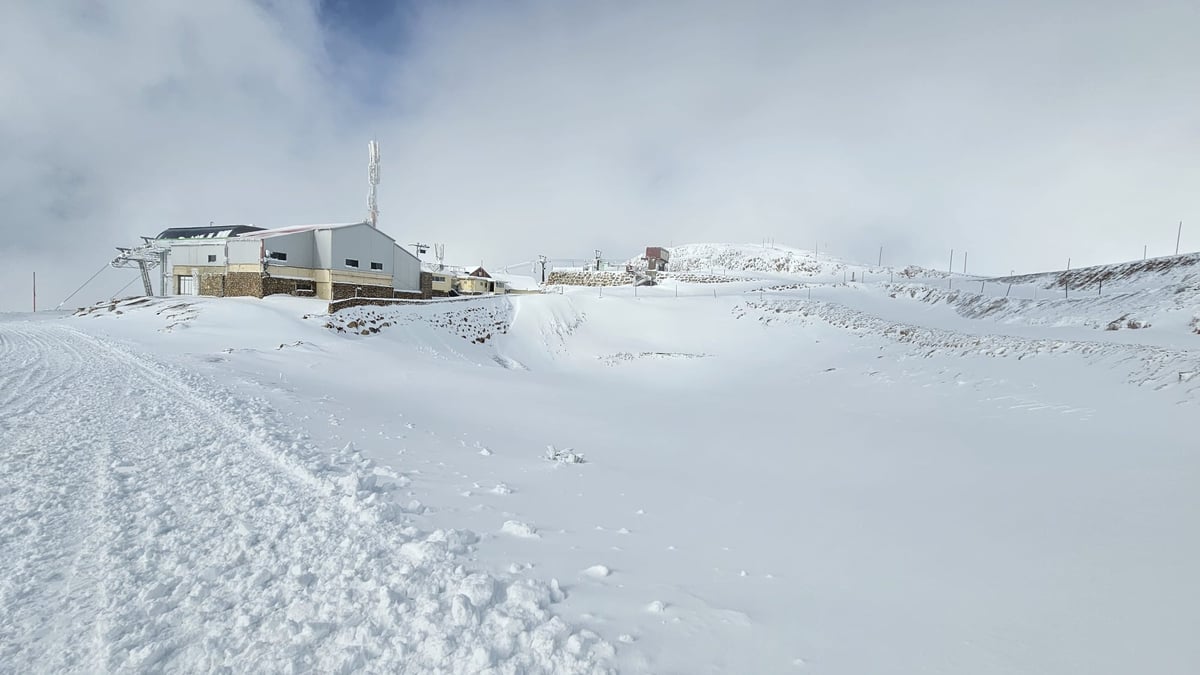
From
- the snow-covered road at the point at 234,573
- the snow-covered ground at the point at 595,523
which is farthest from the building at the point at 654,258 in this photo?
the snow-covered road at the point at 234,573

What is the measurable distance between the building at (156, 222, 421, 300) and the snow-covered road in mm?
34193

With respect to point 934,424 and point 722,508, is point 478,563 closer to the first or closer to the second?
point 722,508

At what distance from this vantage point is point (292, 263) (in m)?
37.0

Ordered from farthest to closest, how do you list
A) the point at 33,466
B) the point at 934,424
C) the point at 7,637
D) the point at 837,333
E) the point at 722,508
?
the point at 837,333, the point at 934,424, the point at 722,508, the point at 33,466, the point at 7,637

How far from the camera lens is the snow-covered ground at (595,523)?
3289mm

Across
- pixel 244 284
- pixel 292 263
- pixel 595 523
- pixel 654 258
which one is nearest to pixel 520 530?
pixel 595 523

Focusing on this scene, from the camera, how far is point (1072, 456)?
8.31m

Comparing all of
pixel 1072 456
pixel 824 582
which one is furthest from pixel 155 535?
pixel 1072 456

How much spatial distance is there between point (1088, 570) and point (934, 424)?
311 inches

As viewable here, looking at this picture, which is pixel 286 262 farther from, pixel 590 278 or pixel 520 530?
pixel 520 530

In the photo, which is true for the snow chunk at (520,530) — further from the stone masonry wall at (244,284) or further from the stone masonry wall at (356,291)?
the stone masonry wall at (356,291)

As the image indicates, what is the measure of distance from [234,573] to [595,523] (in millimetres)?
3523

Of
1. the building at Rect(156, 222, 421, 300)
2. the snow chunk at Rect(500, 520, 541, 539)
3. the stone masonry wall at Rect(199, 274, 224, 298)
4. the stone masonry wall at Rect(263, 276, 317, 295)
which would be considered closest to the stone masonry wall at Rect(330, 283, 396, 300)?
the building at Rect(156, 222, 421, 300)

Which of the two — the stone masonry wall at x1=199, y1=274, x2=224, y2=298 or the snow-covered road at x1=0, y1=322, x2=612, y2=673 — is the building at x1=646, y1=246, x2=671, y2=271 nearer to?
the stone masonry wall at x1=199, y1=274, x2=224, y2=298
